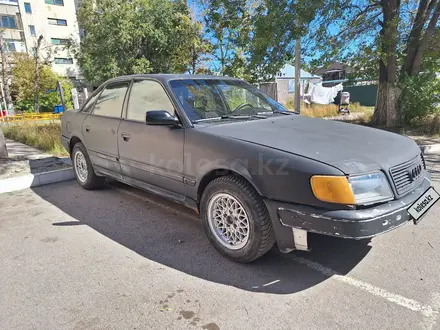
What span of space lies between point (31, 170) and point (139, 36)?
1459cm

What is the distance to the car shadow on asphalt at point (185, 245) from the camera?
8.79 feet

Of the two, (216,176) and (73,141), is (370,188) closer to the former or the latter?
(216,176)

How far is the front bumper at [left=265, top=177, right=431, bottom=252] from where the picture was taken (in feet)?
7.32

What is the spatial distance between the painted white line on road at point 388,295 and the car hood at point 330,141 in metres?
0.93

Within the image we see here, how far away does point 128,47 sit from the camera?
19.1 meters

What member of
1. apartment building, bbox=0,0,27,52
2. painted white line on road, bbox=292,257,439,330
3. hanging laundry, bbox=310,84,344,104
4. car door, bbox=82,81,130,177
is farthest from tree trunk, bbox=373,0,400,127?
apartment building, bbox=0,0,27,52

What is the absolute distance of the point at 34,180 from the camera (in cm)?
557

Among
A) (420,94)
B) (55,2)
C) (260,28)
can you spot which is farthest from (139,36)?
(55,2)

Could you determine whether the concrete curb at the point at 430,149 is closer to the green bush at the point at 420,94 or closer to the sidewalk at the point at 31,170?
the green bush at the point at 420,94

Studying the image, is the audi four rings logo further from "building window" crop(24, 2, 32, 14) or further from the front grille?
"building window" crop(24, 2, 32, 14)

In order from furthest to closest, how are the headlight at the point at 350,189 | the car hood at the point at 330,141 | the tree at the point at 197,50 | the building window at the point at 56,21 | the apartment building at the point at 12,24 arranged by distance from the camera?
the building window at the point at 56,21
the apartment building at the point at 12,24
the tree at the point at 197,50
the car hood at the point at 330,141
the headlight at the point at 350,189

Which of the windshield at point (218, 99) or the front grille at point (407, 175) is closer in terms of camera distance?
the front grille at point (407, 175)

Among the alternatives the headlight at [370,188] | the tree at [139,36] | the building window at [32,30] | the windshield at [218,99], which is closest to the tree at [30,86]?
the building window at [32,30]

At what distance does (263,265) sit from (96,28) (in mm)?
20151
